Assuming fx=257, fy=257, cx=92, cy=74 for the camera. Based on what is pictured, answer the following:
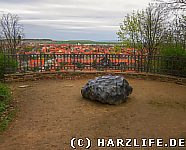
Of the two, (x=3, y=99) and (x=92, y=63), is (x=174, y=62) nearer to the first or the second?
(x=92, y=63)

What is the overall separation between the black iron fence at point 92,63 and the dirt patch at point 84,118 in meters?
2.04

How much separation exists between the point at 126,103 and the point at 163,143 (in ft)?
8.87

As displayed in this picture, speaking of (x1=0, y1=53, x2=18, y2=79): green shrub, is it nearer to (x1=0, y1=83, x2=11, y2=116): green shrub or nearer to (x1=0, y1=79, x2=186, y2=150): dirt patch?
(x1=0, y1=79, x2=186, y2=150): dirt patch

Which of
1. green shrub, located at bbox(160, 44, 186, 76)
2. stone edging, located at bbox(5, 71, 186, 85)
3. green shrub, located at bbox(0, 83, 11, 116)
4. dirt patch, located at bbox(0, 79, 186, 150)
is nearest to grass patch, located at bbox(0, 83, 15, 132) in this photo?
green shrub, located at bbox(0, 83, 11, 116)

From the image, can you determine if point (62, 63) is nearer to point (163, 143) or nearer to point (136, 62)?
point (136, 62)

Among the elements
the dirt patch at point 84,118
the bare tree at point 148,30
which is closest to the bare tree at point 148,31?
the bare tree at point 148,30

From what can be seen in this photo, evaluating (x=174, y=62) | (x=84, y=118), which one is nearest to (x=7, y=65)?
(x=84, y=118)

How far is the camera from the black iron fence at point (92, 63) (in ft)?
35.1

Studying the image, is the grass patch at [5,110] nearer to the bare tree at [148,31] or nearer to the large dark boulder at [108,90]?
the large dark boulder at [108,90]

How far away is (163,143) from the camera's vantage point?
446cm

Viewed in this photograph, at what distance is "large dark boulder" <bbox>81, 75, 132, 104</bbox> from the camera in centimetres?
700

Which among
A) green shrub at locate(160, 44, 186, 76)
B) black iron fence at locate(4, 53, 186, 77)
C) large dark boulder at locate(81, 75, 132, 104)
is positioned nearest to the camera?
large dark boulder at locate(81, 75, 132, 104)

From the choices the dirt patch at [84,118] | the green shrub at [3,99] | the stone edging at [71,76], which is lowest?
the dirt patch at [84,118]

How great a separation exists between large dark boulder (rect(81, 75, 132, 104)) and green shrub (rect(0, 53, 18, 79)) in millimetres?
4464
